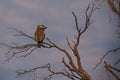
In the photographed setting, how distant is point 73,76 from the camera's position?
6.89 metres

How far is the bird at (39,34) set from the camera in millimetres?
7322

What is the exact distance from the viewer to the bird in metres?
7.32

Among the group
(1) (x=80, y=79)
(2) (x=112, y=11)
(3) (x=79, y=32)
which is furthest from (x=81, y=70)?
(2) (x=112, y=11)

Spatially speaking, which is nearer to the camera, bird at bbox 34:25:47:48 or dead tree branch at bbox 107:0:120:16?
dead tree branch at bbox 107:0:120:16

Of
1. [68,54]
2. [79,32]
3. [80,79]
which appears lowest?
[80,79]

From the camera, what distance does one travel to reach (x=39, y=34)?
785cm

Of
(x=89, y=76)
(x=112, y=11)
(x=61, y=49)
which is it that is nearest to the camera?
(x=112, y=11)

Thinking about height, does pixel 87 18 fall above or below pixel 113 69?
above

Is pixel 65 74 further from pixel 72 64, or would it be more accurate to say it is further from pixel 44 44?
pixel 44 44

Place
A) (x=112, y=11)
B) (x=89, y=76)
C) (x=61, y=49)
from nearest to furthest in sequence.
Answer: (x=112, y=11) < (x=89, y=76) < (x=61, y=49)

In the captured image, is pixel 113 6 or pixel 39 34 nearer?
pixel 113 6

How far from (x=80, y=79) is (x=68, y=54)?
0.80 metres

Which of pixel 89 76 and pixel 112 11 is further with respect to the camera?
pixel 89 76

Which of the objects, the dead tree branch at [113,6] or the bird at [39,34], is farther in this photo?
the bird at [39,34]
